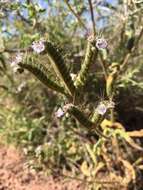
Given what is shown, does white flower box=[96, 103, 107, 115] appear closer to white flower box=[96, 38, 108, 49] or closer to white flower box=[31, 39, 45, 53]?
white flower box=[96, 38, 108, 49]

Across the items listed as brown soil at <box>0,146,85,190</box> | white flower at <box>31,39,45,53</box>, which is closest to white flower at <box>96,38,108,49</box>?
white flower at <box>31,39,45,53</box>

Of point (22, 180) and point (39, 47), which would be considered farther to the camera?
point (22, 180)

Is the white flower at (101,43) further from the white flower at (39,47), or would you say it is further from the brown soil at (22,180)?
the brown soil at (22,180)

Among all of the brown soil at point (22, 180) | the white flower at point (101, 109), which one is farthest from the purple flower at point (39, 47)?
the brown soil at point (22, 180)

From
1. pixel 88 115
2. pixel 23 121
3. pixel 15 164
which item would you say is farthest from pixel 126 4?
pixel 15 164

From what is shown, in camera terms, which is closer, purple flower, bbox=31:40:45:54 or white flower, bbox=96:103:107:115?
purple flower, bbox=31:40:45:54

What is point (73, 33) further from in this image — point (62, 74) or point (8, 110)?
point (62, 74)

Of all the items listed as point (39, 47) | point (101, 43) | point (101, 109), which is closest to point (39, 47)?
point (39, 47)

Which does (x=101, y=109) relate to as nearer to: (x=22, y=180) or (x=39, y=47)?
(x=39, y=47)

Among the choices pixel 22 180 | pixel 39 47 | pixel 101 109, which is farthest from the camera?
pixel 22 180
